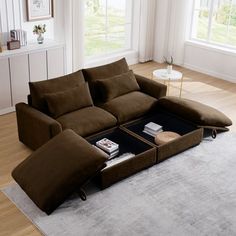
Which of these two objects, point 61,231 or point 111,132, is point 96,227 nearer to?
point 61,231

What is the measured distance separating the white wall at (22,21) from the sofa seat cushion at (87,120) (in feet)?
6.59

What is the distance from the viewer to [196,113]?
5.41 metres

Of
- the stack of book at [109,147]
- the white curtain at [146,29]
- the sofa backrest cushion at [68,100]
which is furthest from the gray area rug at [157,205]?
the white curtain at [146,29]

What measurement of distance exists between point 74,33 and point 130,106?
218 cm

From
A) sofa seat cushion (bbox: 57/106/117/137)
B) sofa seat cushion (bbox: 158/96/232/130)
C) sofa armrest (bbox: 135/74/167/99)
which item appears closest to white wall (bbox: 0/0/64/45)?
sofa armrest (bbox: 135/74/167/99)

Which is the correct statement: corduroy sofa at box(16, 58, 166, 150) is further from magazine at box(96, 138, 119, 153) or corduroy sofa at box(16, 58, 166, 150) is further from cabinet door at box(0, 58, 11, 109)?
cabinet door at box(0, 58, 11, 109)

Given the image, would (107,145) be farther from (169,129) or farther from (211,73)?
(211,73)

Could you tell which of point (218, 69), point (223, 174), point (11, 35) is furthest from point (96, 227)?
point (218, 69)

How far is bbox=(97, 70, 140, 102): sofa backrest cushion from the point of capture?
5.64 metres

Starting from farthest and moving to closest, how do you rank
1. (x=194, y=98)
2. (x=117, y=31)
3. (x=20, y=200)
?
(x=117, y=31)
(x=194, y=98)
(x=20, y=200)

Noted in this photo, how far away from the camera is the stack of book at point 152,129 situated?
5.34 metres

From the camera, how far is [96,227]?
13.0 feet

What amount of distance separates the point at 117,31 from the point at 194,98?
2.30m

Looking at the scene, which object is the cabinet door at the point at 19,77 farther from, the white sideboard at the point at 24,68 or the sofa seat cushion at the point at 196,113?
the sofa seat cushion at the point at 196,113
